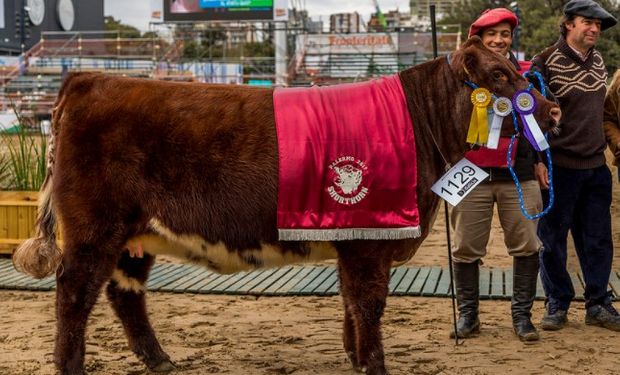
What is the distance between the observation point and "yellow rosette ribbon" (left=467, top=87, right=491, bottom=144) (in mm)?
4570

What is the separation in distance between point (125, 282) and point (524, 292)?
2.64m

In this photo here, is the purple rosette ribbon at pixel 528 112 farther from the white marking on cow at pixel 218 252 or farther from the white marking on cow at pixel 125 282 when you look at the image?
the white marking on cow at pixel 125 282

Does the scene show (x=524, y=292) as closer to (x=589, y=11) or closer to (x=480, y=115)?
(x=480, y=115)

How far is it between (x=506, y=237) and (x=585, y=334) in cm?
89

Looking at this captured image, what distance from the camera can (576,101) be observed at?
224 inches

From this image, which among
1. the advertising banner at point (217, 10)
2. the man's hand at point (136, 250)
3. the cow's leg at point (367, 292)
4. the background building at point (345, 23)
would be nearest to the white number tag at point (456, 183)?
the cow's leg at point (367, 292)

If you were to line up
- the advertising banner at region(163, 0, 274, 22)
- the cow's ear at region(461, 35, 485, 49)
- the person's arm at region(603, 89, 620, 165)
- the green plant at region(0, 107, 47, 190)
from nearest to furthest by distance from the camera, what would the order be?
1. the cow's ear at region(461, 35, 485, 49)
2. the person's arm at region(603, 89, 620, 165)
3. the green plant at region(0, 107, 47, 190)
4. the advertising banner at region(163, 0, 274, 22)

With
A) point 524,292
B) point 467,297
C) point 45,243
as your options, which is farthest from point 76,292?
point 524,292

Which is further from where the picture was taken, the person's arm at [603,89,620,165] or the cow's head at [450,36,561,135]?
the person's arm at [603,89,620,165]

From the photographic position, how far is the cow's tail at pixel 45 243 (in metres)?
4.62

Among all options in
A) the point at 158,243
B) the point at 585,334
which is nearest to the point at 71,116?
the point at 158,243

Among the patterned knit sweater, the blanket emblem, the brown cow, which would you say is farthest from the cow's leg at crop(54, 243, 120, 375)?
the patterned knit sweater

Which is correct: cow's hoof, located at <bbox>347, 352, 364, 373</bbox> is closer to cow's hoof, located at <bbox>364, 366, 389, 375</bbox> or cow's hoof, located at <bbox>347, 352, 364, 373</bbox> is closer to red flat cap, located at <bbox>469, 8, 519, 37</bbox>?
cow's hoof, located at <bbox>364, 366, 389, 375</bbox>

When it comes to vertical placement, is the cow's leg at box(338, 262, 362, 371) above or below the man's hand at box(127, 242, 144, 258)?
below
